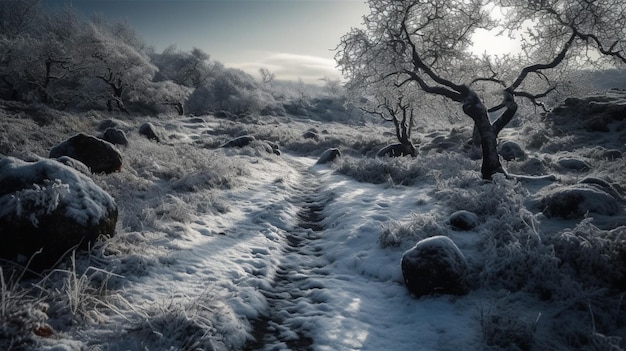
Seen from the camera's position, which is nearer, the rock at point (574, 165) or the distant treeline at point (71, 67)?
the rock at point (574, 165)

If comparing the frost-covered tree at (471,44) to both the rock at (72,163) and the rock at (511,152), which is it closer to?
the rock at (511,152)

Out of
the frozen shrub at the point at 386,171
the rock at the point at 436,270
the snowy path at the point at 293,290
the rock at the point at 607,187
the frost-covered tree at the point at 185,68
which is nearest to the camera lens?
the snowy path at the point at 293,290

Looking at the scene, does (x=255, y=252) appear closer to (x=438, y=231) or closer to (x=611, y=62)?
(x=438, y=231)

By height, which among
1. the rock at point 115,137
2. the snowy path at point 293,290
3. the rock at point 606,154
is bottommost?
the snowy path at point 293,290

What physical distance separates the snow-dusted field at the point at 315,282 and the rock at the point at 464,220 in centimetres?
18

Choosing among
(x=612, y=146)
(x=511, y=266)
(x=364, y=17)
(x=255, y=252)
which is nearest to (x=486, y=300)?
(x=511, y=266)

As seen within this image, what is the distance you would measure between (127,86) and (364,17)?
38.1 metres

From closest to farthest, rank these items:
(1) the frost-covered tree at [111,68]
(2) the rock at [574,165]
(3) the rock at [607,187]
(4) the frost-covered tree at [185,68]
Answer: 1. (3) the rock at [607,187]
2. (2) the rock at [574,165]
3. (1) the frost-covered tree at [111,68]
4. (4) the frost-covered tree at [185,68]

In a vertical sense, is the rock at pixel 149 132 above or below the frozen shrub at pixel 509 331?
above

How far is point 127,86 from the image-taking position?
41.2 meters

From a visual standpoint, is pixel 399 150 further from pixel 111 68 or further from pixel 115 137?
pixel 111 68

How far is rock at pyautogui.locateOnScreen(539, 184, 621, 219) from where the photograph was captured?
24.0 ft

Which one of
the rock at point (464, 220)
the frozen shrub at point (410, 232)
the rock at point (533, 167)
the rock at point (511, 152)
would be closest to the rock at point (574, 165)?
the rock at point (533, 167)

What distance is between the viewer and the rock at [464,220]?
7759 mm
